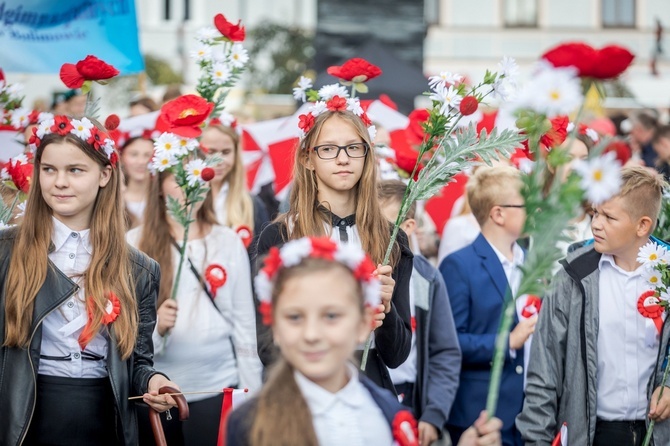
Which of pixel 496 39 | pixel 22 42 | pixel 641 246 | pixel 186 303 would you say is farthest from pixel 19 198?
pixel 496 39

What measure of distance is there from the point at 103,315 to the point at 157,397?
1.28 ft

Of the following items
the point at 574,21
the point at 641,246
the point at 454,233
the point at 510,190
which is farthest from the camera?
the point at 574,21

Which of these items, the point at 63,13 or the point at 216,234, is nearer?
the point at 216,234

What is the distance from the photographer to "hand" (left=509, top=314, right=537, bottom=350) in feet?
19.0

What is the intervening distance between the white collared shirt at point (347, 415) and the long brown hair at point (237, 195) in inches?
147

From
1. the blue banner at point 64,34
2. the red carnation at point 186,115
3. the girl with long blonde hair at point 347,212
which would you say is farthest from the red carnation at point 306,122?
the blue banner at point 64,34

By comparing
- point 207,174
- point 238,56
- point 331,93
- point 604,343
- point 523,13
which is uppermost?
point 523,13

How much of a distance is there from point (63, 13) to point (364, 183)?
2898 millimetres

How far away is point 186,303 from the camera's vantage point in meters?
5.73

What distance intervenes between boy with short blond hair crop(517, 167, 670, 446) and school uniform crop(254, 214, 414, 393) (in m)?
0.77

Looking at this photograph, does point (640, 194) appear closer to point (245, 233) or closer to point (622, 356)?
point (622, 356)

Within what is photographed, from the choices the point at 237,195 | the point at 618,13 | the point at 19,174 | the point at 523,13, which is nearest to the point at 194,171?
the point at 19,174

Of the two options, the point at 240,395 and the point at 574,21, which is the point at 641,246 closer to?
A: the point at 240,395

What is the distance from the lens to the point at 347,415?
320cm
